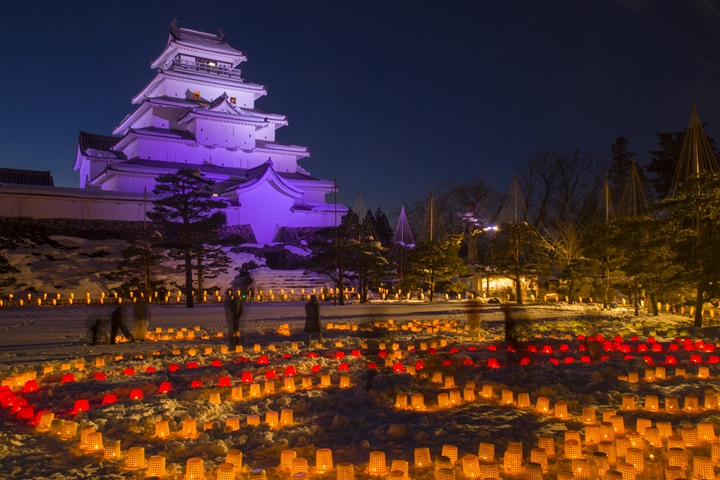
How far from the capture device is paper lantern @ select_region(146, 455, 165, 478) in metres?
4.90

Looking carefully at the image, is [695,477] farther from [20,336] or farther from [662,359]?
[20,336]

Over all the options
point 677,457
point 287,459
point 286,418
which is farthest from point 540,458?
point 286,418

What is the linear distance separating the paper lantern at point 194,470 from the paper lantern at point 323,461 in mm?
981

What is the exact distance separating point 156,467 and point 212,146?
132 feet

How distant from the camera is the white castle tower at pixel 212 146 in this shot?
3928 centimetres

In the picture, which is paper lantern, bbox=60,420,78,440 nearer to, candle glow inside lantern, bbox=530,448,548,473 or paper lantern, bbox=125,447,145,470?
paper lantern, bbox=125,447,145,470

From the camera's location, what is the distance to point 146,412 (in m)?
6.70

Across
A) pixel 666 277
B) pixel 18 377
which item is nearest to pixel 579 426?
pixel 18 377

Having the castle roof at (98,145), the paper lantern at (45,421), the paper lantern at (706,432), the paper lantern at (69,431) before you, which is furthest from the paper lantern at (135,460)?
the castle roof at (98,145)

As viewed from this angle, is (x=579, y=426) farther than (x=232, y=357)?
No

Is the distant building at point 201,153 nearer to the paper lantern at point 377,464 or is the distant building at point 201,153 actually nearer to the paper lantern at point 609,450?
the paper lantern at point 377,464

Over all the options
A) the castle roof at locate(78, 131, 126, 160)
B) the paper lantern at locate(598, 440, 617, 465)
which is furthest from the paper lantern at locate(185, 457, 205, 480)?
the castle roof at locate(78, 131, 126, 160)

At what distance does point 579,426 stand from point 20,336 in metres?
13.6

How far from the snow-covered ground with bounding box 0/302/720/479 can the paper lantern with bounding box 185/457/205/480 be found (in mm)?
200
